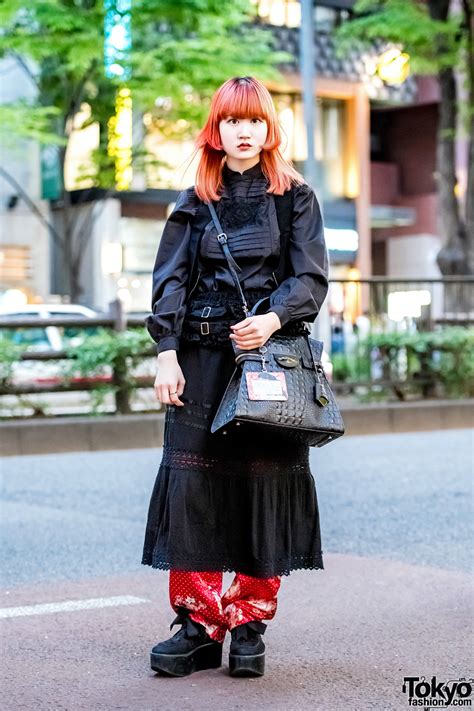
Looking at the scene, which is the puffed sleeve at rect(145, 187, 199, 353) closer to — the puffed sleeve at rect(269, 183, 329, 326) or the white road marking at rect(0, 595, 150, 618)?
the puffed sleeve at rect(269, 183, 329, 326)

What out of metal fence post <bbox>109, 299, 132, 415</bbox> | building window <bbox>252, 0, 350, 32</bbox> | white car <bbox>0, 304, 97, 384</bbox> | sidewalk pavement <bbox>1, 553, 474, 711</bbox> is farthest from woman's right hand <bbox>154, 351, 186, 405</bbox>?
building window <bbox>252, 0, 350, 32</bbox>

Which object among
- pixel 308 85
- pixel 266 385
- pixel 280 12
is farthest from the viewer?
pixel 280 12

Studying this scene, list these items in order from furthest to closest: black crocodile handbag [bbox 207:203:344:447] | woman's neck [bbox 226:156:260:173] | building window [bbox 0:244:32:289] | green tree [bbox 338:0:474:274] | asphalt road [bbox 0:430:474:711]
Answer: building window [bbox 0:244:32:289], green tree [bbox 338:0:474:274], woman's neck [bbox 226:156:260:173], asphalt road [bbox 0:430:474:711], black crocodile handbag [bbox 207:203:344:447]

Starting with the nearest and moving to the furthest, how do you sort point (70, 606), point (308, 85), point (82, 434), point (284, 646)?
point (284, 646) → point (70, 606) → point (82, 434) → point (308, 85)

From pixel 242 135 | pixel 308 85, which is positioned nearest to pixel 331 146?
pixel 308 85

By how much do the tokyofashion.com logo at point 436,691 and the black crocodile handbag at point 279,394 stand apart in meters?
0.77

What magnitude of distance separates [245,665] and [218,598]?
0.22m

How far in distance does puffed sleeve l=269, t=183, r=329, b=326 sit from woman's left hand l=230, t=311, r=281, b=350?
75 mm

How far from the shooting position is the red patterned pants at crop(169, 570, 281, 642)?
3996 mm

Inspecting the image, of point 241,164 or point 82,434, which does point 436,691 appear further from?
point 82,434

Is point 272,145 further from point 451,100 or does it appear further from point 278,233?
point 451,100

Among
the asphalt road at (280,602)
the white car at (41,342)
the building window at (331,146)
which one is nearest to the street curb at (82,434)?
the white car at (41,342)

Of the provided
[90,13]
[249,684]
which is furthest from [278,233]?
[90,13]

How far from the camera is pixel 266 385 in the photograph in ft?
12.3
